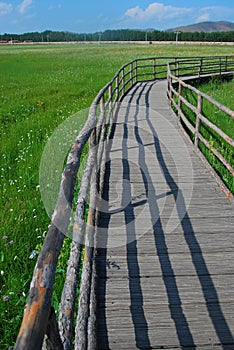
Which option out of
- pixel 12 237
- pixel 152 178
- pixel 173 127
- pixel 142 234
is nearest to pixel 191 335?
pixel 142 234

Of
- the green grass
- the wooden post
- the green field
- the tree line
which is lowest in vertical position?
the green field

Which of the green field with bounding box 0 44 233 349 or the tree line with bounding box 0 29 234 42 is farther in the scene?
the tree line with bounding box 0 29 234 42

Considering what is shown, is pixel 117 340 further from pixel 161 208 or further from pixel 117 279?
pixel 161 208

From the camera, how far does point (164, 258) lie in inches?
150

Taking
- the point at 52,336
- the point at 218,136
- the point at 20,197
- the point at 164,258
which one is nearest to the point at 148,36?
the point at 218,136

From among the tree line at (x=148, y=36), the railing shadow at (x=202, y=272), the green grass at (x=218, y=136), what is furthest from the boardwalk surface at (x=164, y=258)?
the tree line at (x=148, y=36)

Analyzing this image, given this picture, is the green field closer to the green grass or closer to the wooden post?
the wooden post

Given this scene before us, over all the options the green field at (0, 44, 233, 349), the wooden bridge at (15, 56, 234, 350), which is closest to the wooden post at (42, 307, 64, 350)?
the wooden bridge at (15, 56, 234, 350)

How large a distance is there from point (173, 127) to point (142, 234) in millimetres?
5954

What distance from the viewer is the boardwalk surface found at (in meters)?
2.91

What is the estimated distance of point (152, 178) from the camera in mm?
6082

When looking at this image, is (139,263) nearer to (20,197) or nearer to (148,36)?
(20,197)

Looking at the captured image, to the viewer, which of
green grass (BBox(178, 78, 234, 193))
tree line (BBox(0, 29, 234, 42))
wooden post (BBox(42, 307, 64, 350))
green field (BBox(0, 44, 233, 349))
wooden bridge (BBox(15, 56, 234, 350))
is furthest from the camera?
tree line (BBox(0, 29, 234, 42))

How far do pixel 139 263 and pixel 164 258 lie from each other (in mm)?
260
